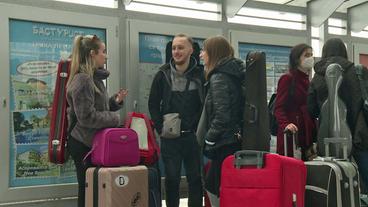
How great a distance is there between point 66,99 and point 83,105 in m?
0.35

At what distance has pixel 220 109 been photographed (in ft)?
9.12

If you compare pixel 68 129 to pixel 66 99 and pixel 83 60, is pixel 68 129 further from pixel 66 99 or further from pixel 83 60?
pixel 83 60

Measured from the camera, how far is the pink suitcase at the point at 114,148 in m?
3.17

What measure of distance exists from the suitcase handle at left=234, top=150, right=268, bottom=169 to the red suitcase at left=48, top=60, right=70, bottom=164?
1.42 m

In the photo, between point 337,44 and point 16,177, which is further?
point 16,177

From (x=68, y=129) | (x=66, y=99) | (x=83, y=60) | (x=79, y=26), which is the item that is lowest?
(x=68, y=129)

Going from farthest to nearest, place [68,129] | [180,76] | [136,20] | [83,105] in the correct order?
[136,20]
[180,76]
[68,129]
[83,105]

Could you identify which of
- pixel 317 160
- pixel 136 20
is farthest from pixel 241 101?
pixel 136 20

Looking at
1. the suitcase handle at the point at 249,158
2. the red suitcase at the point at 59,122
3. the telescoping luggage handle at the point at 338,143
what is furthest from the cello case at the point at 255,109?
the red suitcase at the point at 59,122

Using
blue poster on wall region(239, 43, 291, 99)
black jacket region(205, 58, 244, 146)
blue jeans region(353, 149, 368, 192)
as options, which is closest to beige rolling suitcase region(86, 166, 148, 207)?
black jacket region(205, 58, 244, 146)

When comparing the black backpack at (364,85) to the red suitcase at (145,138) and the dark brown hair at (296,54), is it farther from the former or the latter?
the red suitcase at (145,138)

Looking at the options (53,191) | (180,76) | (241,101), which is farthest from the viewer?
(53,191)

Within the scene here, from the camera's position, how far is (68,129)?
Answer: 336cm

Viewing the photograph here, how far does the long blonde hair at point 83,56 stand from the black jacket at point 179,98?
583 mm
